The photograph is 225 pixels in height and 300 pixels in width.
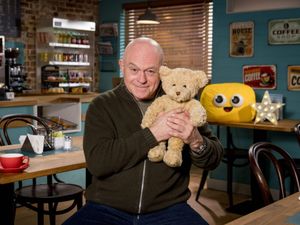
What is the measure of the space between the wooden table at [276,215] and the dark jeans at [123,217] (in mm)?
444

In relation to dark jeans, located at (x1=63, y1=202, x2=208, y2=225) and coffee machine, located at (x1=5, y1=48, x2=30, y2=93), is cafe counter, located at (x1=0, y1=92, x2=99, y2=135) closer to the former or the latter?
coffee machine, located at (x1=5, y1=48, x2=30, y2=93)

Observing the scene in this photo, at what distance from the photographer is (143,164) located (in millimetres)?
2074

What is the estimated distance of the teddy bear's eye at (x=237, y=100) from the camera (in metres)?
4.59

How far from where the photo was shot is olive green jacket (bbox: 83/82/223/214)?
202 cm

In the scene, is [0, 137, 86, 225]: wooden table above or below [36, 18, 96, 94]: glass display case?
below

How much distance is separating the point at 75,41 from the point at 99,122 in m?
5.75

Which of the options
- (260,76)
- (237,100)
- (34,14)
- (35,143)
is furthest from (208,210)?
(34,14)

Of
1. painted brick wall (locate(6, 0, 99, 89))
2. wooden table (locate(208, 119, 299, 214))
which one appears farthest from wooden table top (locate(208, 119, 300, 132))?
painted brick wall (locate(6, 0, 99, 89))

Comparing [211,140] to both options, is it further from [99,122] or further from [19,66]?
[19,66]

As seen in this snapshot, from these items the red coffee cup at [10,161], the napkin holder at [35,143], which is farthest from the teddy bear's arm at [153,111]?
the napkin holder at [35,143]

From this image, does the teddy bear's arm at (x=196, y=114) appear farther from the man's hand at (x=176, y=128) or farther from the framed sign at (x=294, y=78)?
the framed sign at (x=294, y=78)

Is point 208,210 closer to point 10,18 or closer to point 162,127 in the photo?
point 162,127

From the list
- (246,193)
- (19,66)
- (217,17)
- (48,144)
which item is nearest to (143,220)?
(48,144)

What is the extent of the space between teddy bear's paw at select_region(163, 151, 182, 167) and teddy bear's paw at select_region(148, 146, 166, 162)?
2 cm
